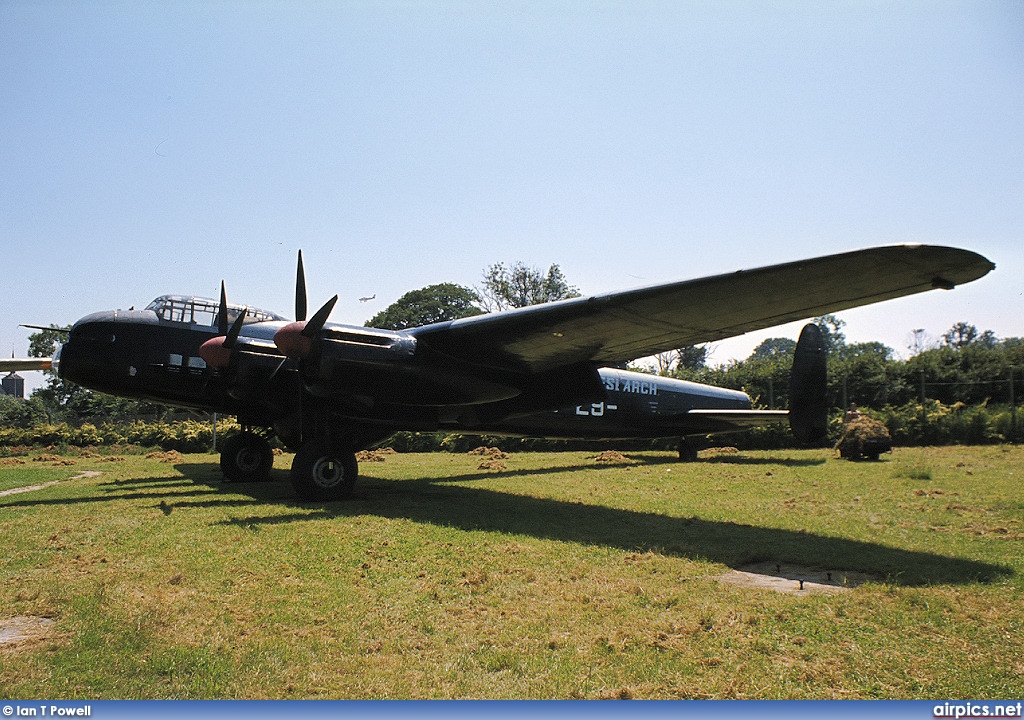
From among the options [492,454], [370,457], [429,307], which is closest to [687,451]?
[492,454]

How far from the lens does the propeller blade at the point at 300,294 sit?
10672 millimetres

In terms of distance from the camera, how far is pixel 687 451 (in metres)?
19.8

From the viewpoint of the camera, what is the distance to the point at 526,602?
4.96 metres

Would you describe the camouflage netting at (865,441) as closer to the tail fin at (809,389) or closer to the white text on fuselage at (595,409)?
the white text on fuselage at (595,409)

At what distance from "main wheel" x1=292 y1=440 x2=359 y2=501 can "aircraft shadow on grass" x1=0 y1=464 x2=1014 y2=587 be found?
25 centimetres

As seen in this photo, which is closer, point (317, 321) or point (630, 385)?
point (317, 321)

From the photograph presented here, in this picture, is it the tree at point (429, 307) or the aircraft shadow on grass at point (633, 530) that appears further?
the tree at point (429, 307)

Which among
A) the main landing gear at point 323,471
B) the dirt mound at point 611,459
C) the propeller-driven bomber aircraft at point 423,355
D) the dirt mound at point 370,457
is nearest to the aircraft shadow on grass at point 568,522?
the main landing gear at point 323,471

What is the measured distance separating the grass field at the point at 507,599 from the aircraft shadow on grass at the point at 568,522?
0.06m

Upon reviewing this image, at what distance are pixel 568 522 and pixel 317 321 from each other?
475cm

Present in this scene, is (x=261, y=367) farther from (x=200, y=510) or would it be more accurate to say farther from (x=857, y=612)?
(x=857, y=612)

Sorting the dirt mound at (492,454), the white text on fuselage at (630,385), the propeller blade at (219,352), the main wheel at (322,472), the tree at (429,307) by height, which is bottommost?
the dirt mound at (492,454)

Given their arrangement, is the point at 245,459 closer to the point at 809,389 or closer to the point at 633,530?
the point at 633,530

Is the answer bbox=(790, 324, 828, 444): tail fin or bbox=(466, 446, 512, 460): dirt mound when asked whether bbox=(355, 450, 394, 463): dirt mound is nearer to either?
bbox=(466, 446, 512, 460): dirt mound
